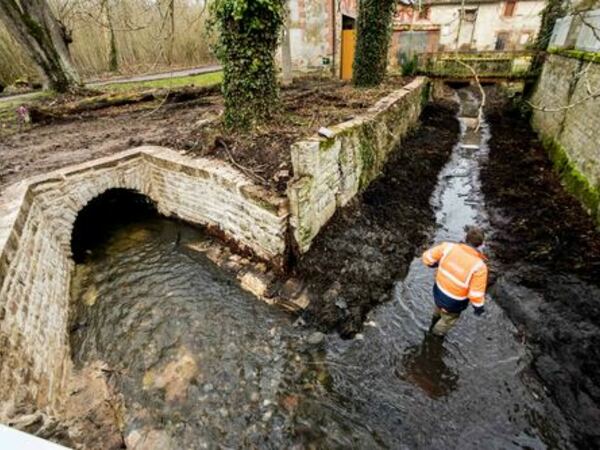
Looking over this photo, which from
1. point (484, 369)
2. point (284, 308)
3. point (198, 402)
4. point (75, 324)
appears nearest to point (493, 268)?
point (484, 369)

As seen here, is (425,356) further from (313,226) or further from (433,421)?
(313,226)

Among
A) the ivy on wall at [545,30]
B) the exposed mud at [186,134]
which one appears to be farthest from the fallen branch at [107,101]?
the ivy on wall at [545,30]

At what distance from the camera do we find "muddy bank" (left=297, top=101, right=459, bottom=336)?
4559mm

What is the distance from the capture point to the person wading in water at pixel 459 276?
350cm

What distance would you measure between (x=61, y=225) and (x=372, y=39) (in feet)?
31.3

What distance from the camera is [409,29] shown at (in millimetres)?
17203

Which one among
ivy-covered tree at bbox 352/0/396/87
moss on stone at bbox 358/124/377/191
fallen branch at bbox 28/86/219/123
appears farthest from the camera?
ivy-covered tree at bbox 352/0/396/87

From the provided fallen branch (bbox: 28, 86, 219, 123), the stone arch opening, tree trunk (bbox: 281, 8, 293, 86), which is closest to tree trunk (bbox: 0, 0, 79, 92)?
fallen branch (bbox: 28, 86, 219, 123)

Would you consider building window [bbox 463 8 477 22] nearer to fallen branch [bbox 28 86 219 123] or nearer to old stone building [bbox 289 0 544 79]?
old stone building [bbox 289 0 544 79]

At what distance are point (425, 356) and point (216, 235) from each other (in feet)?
13.1

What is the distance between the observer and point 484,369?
389 centimetres

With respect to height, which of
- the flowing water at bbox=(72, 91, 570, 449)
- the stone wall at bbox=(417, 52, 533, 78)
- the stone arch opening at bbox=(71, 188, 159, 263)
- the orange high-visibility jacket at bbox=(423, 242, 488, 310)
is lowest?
the flowing water at bbox=(72, 91, 570, 449)

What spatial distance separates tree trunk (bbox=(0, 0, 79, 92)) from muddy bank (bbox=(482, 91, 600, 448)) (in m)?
14.3

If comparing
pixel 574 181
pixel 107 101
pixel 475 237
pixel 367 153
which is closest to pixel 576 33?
pixel 574 181
